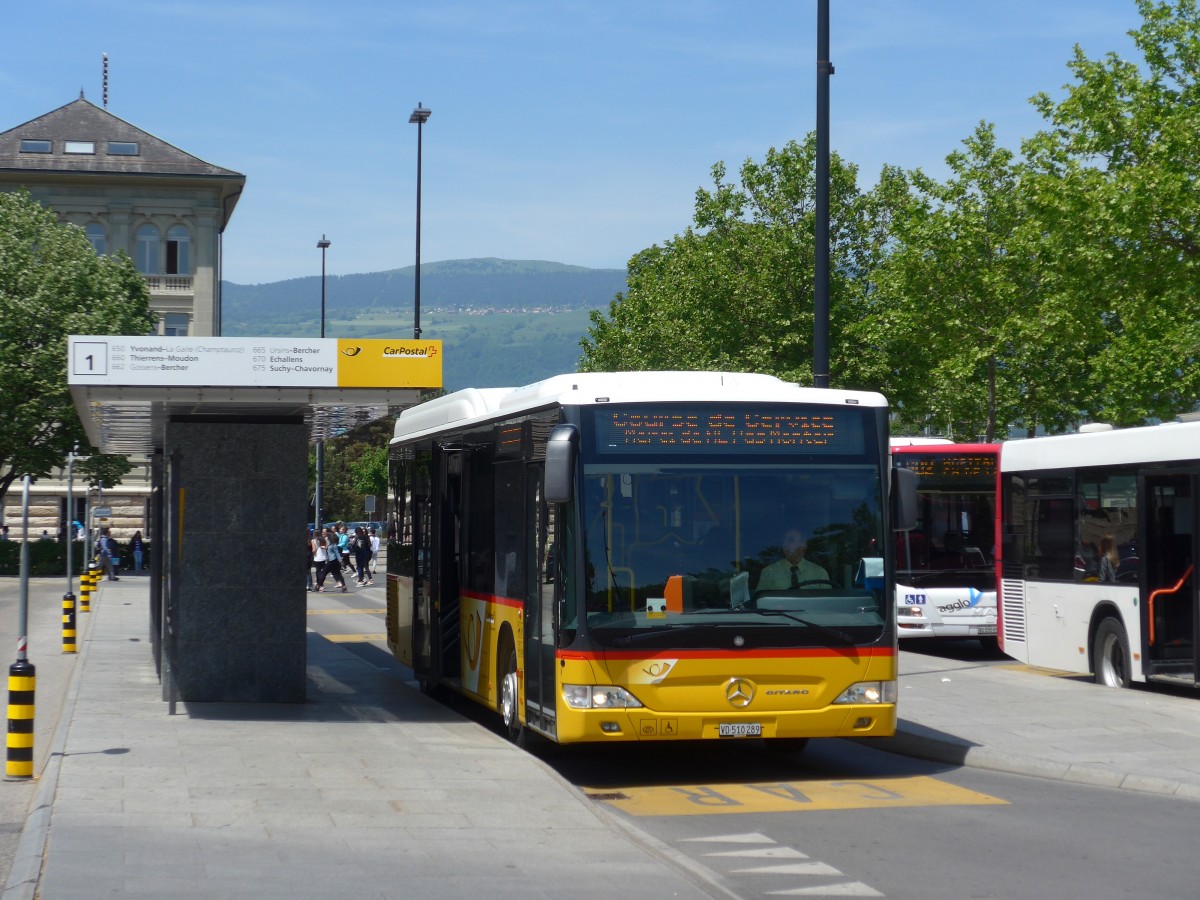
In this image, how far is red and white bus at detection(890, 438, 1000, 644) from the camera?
75.4 ft

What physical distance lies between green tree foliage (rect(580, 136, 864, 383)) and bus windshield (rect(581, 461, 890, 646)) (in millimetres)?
38697

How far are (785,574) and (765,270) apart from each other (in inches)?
1571

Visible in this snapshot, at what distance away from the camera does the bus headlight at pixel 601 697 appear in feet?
37.2

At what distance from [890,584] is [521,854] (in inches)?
163

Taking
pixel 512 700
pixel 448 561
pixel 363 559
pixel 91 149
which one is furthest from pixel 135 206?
pixel 512 700

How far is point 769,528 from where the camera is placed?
1162cm

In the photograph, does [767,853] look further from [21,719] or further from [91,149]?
[91,149]

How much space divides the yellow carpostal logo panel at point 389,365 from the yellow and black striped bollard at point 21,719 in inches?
134

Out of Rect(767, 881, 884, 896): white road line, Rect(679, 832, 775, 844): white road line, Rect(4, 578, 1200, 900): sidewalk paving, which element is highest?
Rect(4, 578, 1200, 900): sidewalk paving

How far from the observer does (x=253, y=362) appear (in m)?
13.3

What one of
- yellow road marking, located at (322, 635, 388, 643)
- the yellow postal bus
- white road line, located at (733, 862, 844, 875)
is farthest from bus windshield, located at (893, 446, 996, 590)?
white road line, located at (733, 862, 844, 875)

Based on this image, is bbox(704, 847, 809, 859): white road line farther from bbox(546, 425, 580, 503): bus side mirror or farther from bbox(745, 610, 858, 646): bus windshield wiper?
bbox(546, 425, 580, 503): bus side mirror

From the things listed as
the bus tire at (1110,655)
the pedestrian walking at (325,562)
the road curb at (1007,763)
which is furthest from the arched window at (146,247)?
the road curb at (1007,763)

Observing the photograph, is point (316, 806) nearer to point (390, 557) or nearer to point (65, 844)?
point (65, 844)
